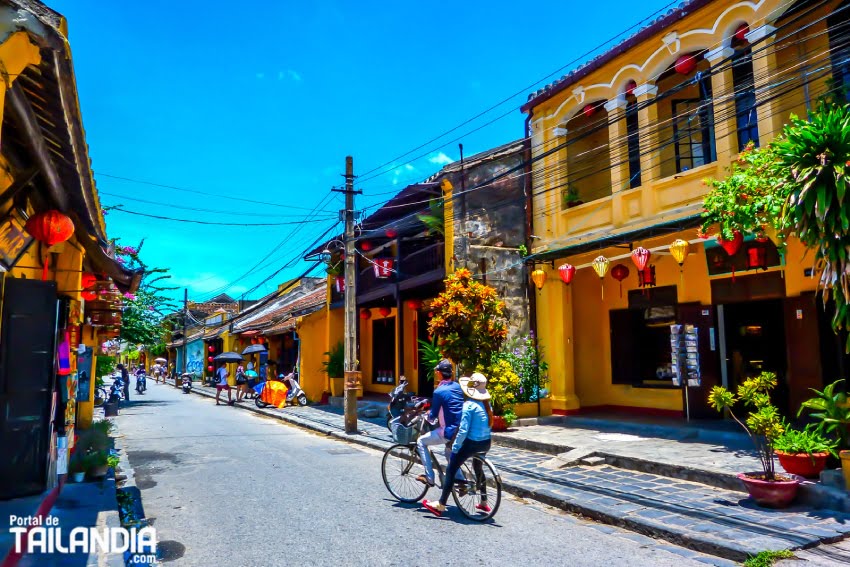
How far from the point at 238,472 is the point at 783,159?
9000mm

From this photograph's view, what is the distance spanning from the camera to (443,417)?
7219 mm

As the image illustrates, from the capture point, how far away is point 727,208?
28.3ft

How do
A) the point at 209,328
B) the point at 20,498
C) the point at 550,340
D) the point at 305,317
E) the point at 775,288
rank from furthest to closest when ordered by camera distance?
the point at 209,328
the point at 305,317
the point at 550,340
the point at 775,288
the point at 20,498

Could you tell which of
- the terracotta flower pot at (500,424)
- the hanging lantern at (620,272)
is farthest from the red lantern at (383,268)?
the hanging lantern at (620,272)

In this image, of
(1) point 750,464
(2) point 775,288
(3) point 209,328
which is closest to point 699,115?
(2) point 775,288

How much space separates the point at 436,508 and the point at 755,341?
28.7ft

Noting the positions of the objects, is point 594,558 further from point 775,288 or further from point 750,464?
point 775,288

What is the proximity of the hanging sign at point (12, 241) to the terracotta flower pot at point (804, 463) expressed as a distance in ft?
30.0

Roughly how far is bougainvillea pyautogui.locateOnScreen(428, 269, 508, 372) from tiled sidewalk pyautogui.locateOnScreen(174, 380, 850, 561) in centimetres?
299

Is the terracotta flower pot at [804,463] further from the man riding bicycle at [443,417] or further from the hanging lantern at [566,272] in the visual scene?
the hanging lantern at [566,272]

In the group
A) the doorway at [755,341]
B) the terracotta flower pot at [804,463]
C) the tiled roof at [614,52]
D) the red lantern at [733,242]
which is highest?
the tiled roof at [614,52]

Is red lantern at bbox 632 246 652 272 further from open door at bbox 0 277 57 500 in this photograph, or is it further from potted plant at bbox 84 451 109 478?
potted plant at bbox 84 451 109 478

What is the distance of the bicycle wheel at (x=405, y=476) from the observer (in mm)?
7699

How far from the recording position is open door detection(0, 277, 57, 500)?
22.1 ft
